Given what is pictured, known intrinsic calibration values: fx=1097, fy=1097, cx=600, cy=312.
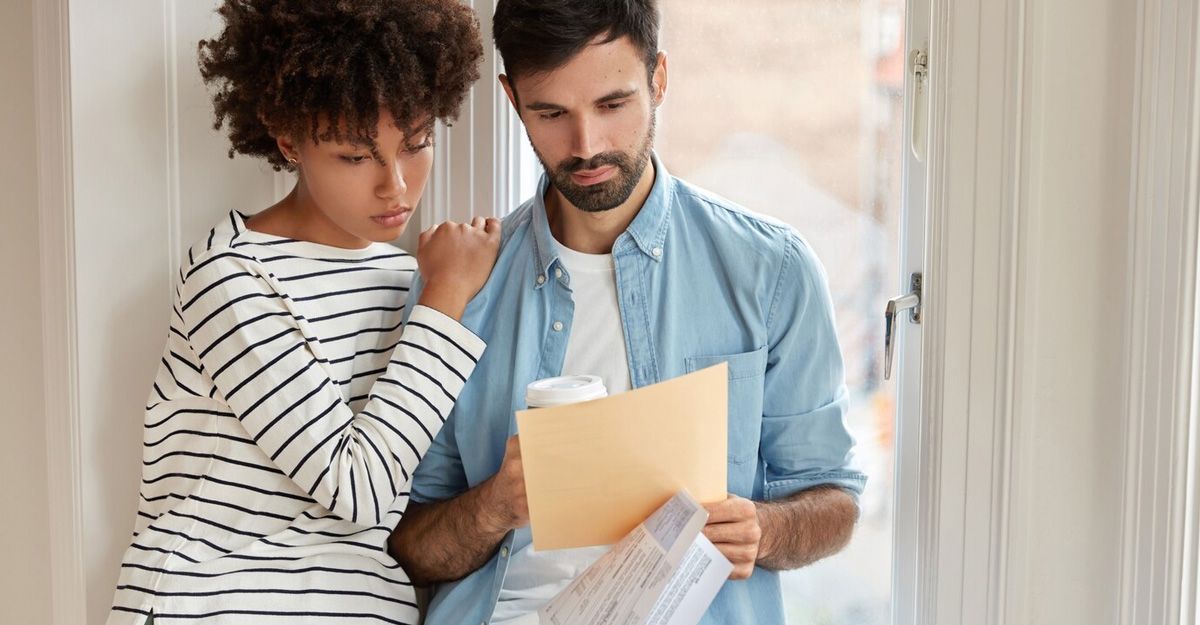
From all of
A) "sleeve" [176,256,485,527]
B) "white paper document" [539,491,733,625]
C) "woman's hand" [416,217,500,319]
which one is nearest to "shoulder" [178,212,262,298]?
"sleeve" [176,256,485,527]

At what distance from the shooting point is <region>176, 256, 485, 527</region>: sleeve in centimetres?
137

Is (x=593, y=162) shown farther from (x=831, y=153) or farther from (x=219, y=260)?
(x=219, y=260)

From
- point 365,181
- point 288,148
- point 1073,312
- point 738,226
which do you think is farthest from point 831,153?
point 288,148

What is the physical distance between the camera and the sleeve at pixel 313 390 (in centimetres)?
137

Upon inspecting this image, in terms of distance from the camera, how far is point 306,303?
4.82ft

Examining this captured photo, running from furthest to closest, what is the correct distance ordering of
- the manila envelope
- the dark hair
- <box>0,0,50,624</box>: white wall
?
1. <box>0,0,50,624</box>: white wall
2. the dark hair
3. the manila envelope

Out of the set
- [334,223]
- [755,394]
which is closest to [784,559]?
[755,394]

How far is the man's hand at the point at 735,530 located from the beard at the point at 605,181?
42cm

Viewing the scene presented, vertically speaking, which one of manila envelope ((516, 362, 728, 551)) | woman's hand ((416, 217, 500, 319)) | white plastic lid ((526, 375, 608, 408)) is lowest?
manila envelope ((516, 362, 728, 551))

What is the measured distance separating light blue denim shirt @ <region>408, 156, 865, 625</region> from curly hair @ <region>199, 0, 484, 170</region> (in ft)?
0.79

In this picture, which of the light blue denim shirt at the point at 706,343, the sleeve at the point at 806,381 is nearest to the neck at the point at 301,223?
the light blue denim shirt at the point at 706,343

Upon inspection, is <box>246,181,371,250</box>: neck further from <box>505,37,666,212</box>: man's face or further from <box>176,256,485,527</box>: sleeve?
<box>505,37,666,212</box>: man's face

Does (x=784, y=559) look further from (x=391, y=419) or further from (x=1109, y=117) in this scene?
(x=1109, y=117)

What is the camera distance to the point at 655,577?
1148mm
